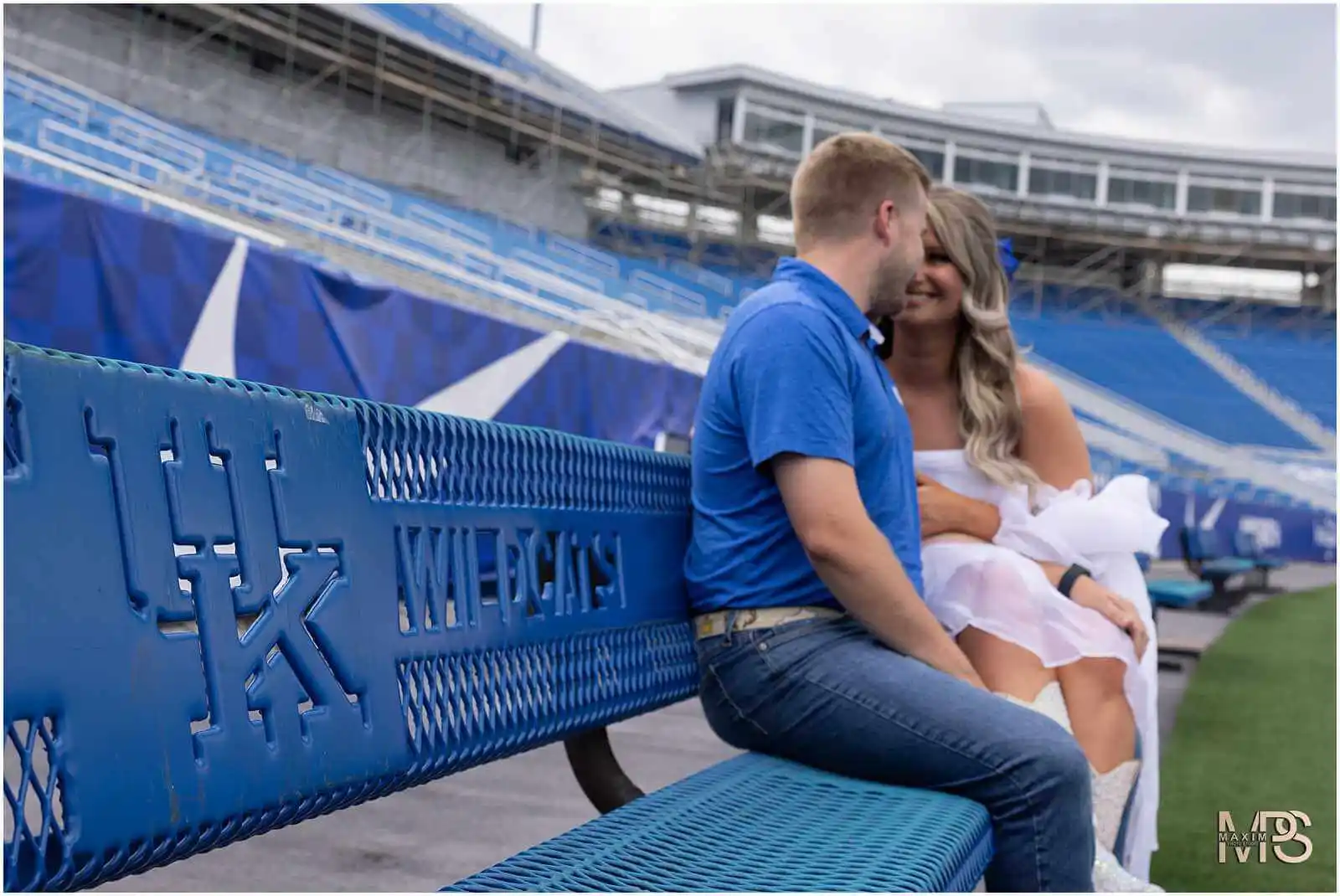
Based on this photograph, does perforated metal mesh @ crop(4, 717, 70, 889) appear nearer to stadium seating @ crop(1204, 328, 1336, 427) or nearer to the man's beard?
the man's beard

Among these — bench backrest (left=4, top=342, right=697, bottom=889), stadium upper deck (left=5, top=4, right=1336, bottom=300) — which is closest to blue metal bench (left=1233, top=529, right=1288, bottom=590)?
bench backrest (left=4, top=342, right=697, bottom=889)

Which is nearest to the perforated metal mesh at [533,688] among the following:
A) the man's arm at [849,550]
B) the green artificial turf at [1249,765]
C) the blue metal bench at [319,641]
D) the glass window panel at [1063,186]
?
the blue metal bench at [319,641]

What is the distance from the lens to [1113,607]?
2.46 metres

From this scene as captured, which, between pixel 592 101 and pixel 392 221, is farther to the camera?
pixel 592 101

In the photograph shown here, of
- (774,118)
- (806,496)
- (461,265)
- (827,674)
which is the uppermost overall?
(774,118)

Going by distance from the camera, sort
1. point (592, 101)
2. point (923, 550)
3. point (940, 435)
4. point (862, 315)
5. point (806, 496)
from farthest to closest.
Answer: point (592, 101)
point (940, 435)
point (923, 550)
point (862, 315)
point (806, 496)

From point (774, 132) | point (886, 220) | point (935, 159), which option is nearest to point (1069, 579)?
point (886, 220)

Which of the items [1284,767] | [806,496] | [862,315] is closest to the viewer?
[806,496]

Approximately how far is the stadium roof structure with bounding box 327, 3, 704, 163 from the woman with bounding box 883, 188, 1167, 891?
23.5 metres

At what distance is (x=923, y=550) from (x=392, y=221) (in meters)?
17.5

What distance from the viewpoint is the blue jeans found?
1.80m

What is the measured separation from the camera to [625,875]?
1.37 meters

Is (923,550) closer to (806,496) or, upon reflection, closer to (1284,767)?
(806,496)

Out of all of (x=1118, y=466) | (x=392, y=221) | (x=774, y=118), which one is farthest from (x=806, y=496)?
(x=774, y=118)
